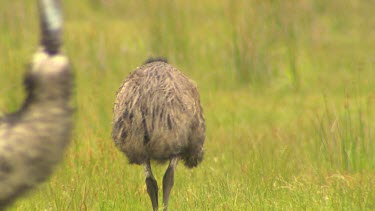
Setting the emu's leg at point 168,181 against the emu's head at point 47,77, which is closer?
the emu's head at point 47,77

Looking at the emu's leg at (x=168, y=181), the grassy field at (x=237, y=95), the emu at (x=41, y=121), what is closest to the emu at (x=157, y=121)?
the emu's leg at (x=168, y=181)

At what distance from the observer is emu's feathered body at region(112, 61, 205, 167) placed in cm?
589

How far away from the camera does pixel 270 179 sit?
6.70 m

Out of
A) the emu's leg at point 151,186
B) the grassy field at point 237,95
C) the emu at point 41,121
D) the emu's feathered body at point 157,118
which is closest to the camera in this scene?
the emu at point 41,121

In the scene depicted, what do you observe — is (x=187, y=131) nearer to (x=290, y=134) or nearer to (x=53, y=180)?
(x=53, y=180)

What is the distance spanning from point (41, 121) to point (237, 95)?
7.07 meters

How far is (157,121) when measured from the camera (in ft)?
19.2

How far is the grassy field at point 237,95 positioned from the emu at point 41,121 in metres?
2.01

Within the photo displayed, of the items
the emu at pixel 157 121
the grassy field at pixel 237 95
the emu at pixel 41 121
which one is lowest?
the grassy field at pixel 237 95

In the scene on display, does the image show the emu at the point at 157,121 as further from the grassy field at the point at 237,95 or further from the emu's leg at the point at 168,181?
the grassy field at the point at 237,95

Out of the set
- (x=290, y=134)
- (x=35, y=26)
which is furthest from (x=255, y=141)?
(x=35, y=26)

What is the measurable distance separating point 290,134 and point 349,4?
6206mm

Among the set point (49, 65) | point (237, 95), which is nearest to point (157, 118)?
point (49, 65)

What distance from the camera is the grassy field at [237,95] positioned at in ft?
21.3
